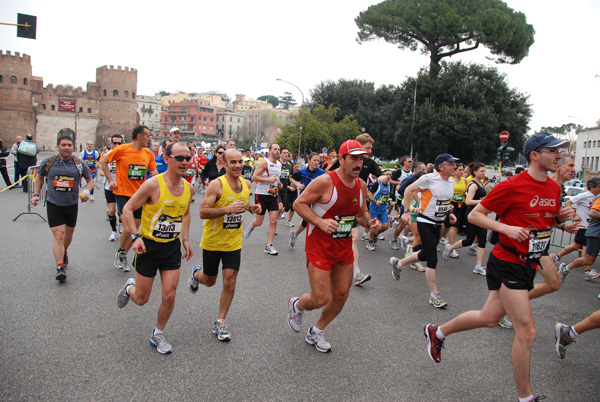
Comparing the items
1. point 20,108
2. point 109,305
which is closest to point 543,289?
point 109,305

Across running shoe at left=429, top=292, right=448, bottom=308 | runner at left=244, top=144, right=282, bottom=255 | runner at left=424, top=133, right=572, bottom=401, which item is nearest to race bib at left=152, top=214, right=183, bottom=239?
runner at left=424, top=133, right=572, bottom=401

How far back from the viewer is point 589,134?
203 feet

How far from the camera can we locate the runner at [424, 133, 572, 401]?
10.7 ft

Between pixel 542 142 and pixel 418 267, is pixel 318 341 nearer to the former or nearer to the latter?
pixel 542 142

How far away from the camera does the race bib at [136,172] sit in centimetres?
687

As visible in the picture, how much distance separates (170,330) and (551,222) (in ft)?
11.8

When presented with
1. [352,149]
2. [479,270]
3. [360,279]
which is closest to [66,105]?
[360,279]

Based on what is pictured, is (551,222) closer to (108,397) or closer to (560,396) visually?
(560,396)

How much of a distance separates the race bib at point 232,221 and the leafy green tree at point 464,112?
32377 mm

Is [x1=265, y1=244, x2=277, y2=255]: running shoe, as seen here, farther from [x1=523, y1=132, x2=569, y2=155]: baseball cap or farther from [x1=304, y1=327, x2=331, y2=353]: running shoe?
[x1=523, y1=132, x2=569, y2=155]: baseball cap

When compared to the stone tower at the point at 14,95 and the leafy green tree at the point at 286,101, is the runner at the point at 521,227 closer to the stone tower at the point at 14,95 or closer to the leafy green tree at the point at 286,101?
the stone tower at the point at 14,95

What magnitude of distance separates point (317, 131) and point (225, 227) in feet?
126

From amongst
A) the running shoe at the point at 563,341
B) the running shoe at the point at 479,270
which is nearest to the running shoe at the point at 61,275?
the running shoe at the point at 563,341

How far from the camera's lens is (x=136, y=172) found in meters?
6.91
